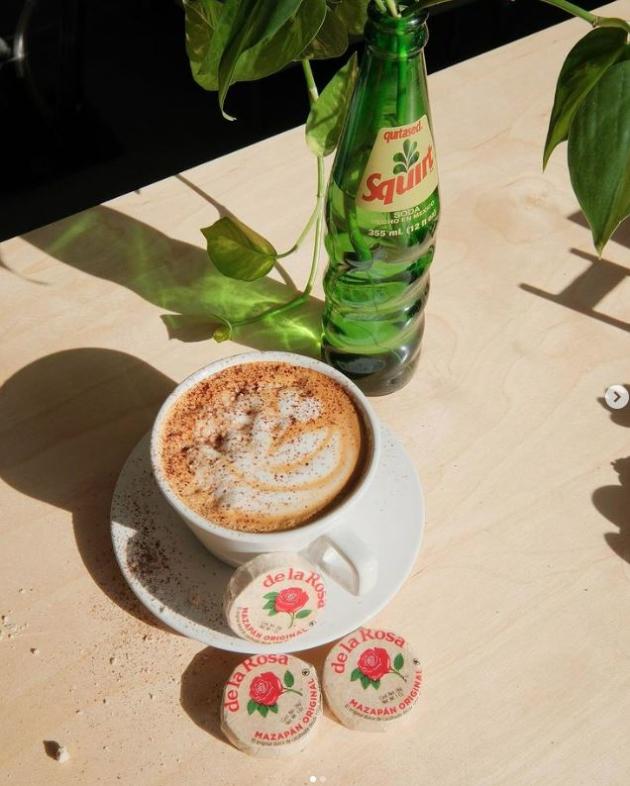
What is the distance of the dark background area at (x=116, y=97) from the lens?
1584 mm

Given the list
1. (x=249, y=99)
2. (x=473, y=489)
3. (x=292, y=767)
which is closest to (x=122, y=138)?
(x=249, y=99)

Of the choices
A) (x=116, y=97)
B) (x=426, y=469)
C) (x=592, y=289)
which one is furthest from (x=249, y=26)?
(x=116, y=97)

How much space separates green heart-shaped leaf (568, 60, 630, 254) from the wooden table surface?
0.30m

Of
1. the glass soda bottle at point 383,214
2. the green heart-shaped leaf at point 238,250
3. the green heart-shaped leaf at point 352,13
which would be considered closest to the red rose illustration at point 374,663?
the glass soda bottle at point 383,214

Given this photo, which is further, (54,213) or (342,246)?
(54,213)

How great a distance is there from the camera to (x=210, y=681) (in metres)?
0.59

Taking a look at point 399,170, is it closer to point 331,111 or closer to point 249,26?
point 331,111

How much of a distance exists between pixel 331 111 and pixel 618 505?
41 centimetres

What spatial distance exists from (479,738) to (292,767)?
13 cm

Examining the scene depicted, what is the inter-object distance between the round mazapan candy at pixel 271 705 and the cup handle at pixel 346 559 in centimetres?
7

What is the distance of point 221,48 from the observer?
1.46ft

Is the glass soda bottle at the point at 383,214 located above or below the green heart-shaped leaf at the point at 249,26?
below

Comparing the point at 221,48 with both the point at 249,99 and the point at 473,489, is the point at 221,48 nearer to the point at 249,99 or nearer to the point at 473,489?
the point at 473,489

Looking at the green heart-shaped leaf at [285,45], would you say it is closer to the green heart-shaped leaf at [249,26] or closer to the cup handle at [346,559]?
the green heart-shaped leaf at [249,26]
